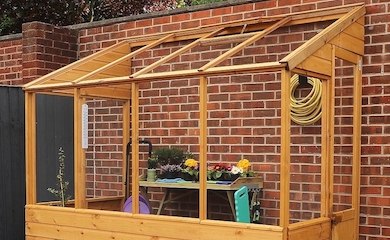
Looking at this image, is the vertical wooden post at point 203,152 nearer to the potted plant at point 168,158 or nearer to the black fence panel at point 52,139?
the potted plant at point 168,158

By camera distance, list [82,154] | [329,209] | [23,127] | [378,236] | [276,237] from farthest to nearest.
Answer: [23,127] < [82,154] < [378,236] < [329,209] < [276,237]

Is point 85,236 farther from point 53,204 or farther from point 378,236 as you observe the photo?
point 378,236

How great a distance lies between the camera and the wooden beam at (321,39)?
3.96 meters

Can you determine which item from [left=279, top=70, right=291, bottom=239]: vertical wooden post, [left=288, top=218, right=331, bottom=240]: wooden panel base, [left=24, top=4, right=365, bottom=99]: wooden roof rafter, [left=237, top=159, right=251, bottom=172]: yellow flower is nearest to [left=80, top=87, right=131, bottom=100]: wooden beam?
[left=24, top=4, right=365, bottom=99]: wooden roof rafter

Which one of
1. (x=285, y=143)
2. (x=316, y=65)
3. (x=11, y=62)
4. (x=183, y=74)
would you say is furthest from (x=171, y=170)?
(x=11, y=62)

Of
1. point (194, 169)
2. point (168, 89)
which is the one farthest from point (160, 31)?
point (194, 169)

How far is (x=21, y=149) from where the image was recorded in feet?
20.8

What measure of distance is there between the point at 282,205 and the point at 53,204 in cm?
285

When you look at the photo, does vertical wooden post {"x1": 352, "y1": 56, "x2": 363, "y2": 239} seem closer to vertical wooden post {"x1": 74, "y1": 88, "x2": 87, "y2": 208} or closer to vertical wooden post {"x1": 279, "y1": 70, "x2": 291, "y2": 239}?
vertical wooden post {"x1": 279, "y1": 70, "x2": 291, "y2": 239}

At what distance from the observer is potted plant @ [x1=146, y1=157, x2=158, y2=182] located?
566 centimetres

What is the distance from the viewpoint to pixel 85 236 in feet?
16.9

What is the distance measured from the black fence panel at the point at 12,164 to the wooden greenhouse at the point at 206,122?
693mm

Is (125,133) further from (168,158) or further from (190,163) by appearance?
(190,163)

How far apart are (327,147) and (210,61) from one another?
1617mm
